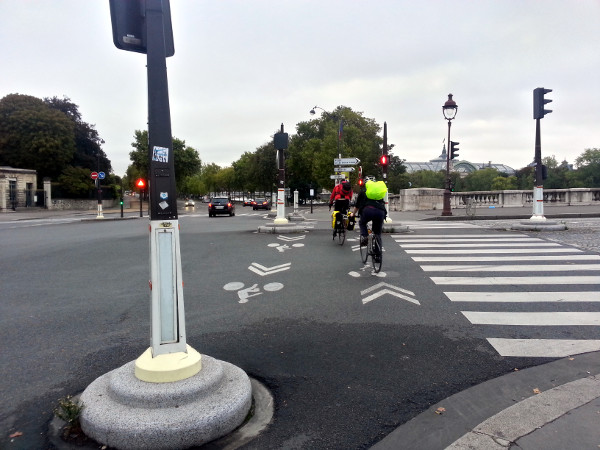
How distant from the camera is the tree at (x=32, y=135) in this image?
5375 centimetres

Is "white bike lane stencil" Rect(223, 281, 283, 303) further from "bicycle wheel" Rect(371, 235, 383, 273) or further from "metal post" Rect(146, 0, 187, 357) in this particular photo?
"metal post" Rect(146, 0, 187, 357)

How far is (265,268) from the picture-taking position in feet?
29.4

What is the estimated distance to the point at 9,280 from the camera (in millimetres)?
8219

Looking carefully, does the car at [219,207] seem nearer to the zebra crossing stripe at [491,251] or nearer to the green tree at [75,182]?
the zebra crossing stripe at [491,251]

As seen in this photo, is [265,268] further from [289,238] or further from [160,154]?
[160,154]

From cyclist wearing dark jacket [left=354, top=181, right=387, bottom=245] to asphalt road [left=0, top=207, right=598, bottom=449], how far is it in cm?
88

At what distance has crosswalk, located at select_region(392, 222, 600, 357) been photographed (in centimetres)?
489

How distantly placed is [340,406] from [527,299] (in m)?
4.34

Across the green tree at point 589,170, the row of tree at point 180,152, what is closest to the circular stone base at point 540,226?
the row of tree at point 180,152

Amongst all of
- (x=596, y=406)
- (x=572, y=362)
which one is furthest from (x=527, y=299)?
(x=596, y=406)

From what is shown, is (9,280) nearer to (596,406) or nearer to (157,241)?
(157,241)

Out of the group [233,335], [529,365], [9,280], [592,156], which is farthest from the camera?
[592,156]

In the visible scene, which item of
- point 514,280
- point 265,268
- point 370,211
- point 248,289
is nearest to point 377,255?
point 370,211

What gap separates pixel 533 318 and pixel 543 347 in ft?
3.43
